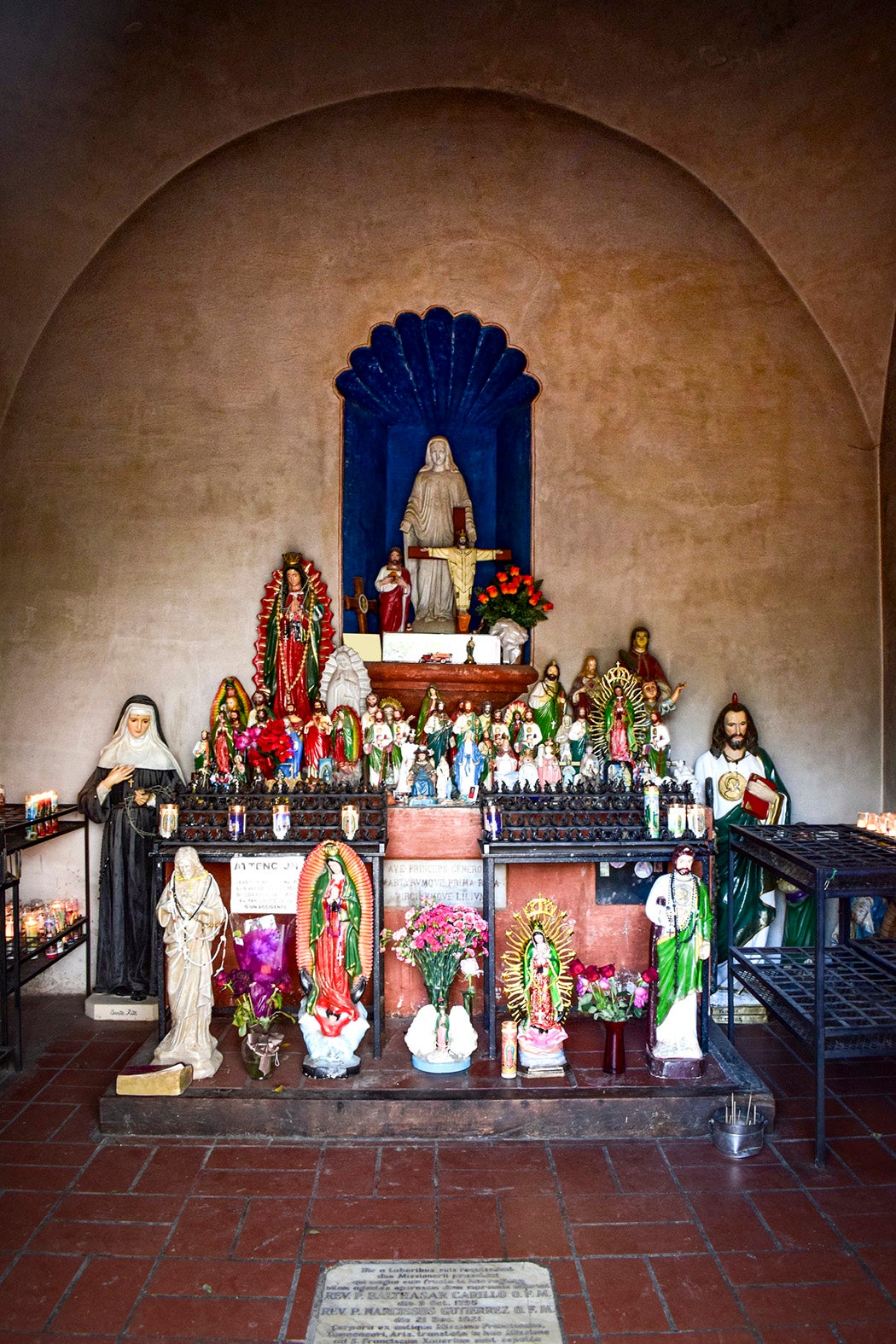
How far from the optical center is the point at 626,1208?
5.33 meters

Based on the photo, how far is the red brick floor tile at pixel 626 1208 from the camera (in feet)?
17.1

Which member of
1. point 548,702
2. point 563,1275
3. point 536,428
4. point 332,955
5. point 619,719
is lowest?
point 563,1275

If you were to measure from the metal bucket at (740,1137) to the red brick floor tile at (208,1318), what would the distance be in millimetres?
3013

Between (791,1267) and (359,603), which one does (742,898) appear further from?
(359,603)

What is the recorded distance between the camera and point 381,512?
36.8 feet

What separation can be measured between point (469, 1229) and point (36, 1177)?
2.77 meters

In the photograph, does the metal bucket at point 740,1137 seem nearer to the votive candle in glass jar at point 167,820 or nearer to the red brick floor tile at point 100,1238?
the red brick floor tile at point 100,1238

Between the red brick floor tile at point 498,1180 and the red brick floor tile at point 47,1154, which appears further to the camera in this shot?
the red brick floor tile at point 47,1154

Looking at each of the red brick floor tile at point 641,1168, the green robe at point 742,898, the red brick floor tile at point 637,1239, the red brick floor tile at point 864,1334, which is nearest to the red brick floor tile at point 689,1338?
the red brick floor tile at point 864,1334

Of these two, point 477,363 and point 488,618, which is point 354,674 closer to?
point 488,618

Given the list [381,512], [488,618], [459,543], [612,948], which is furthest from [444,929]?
[381,512]

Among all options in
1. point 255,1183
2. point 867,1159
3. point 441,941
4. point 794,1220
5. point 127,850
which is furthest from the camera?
point 127,850

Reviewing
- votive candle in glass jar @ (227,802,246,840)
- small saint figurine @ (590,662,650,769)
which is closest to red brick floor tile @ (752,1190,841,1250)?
small saint figurine @ (590,662,650,769)

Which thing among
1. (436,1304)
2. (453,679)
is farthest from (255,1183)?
(453,679)
